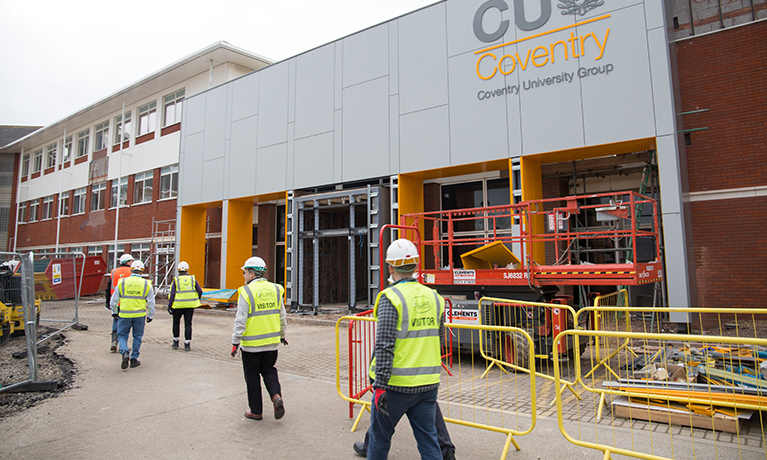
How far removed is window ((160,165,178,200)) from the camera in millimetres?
23578

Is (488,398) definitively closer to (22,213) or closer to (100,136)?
(100,136)

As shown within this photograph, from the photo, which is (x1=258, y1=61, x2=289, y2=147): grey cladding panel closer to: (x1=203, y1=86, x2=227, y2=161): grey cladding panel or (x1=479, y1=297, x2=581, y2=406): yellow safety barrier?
(x1=203, y1=86, x2=227, y2=161): grey cladding panel

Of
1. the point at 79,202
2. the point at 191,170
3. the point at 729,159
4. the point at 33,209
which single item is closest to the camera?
the point at 729,159

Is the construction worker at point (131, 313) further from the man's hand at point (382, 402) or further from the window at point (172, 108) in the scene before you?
the window at point (172, 108)

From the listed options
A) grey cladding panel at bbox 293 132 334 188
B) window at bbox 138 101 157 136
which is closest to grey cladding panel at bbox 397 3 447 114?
grey cladding panel at bbox 293 132 334 188

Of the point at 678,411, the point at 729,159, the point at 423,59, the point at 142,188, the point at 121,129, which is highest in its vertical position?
the point at 121,129

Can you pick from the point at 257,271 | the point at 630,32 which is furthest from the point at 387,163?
the point at 257,271

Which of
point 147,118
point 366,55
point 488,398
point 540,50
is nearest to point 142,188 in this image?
point 147,118

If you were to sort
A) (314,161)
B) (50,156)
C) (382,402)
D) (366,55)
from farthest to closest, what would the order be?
(50,156), (314,161), (366,55), (382,402)

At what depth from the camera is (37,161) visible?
37.9 meters

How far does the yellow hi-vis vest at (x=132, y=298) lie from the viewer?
26.4ft

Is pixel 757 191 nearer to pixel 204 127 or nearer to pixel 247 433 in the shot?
pixel 247 433

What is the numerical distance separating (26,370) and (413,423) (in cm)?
779

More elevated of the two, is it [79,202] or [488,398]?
[79,202]
